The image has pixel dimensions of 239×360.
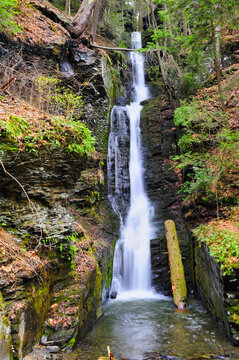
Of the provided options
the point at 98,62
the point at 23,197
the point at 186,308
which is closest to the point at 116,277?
the point at 186,308

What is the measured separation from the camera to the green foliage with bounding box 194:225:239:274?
4.84 metres

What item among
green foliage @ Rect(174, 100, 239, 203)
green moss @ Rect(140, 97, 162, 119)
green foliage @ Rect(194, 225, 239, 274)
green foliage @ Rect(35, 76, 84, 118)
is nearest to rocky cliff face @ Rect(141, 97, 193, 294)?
green moss @ Rect(140, 97, 162, 119)

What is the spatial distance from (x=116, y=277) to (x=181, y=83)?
9775mm

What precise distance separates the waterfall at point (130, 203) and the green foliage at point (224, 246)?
3750mm

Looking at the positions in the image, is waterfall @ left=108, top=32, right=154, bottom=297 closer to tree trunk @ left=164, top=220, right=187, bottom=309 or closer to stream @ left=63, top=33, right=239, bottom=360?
stream @ left=63, top=33, right=239, bottom=360

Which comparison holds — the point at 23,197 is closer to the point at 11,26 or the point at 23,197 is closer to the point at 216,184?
the point at 216,184

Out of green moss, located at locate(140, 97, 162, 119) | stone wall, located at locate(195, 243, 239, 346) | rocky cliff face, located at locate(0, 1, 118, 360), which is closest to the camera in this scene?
rocky cliff face, located at locate(0, 1, 118, 360)

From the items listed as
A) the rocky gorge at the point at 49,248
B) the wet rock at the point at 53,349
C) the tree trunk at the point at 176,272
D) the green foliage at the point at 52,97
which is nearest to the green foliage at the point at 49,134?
the rocky gorge at the point at 49,248

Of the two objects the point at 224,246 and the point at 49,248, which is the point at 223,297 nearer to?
the point at 224,246

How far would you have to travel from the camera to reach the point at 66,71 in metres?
11.8

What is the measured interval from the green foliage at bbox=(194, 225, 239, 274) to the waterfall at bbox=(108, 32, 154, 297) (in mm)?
3750

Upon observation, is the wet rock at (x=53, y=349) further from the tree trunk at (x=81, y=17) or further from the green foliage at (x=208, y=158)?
the tree trunk at (x=81, y=17)

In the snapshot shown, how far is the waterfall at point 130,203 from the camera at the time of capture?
906cm

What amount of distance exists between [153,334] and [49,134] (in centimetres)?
489
